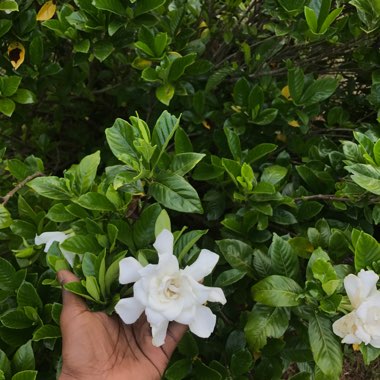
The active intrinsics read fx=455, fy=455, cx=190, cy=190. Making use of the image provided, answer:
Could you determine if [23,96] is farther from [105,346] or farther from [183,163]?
[105,346]

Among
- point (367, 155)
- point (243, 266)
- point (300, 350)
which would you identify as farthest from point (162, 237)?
point (300, 350)

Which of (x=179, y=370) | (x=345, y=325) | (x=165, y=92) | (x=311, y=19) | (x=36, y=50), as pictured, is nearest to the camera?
(x=345, y=325)

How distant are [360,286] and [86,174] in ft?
2.84

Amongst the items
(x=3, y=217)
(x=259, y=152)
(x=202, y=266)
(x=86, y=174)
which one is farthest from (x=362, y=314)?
(x=3, y=217)

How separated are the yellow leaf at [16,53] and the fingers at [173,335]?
120 cm

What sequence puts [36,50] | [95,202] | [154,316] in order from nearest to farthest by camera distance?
[154,316] → [95,202] → [36,50]

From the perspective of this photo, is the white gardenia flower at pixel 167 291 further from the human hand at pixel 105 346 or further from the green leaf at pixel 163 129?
the green leaf at pixel 163 129

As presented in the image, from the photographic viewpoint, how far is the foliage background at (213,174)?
4.32ft

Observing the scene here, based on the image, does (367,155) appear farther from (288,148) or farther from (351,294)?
(288,148)

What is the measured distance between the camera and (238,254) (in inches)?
59.1

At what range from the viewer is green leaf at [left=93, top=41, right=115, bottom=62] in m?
1.72

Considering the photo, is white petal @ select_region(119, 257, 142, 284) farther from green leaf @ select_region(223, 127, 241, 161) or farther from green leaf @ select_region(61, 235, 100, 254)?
green leaf @ select_region(223, 127, 241, 161)

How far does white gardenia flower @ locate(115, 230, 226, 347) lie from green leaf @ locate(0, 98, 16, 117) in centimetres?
96

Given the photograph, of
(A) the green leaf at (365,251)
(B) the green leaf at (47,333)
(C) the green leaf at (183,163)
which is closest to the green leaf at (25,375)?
(B) the green leaf at (47,333)
